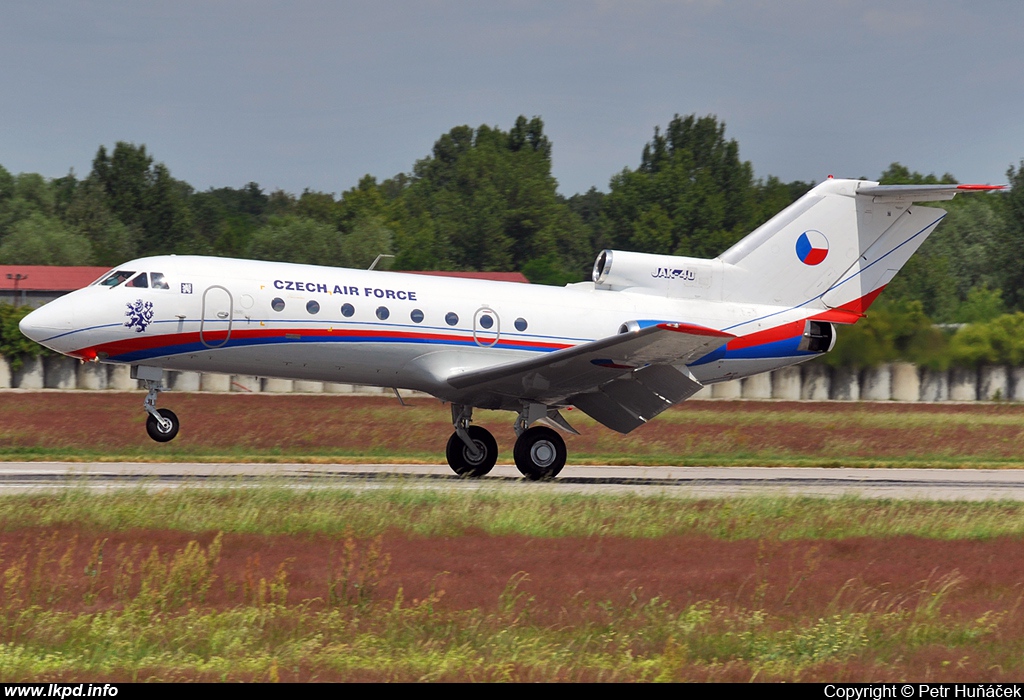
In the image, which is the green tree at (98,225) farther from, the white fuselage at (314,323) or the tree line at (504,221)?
the white fuselage at (314,323)

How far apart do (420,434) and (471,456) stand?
826 centimetres

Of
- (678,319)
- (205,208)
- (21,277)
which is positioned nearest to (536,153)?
(205,208)

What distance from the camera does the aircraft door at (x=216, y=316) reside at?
783 inches

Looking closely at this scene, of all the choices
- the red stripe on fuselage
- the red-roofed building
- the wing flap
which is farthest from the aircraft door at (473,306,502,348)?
the red-roofed building

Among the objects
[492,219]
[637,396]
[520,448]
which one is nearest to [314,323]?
[520,448]

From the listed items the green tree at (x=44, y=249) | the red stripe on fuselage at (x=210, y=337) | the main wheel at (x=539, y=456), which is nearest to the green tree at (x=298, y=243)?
the green tree at (x=44, y=249)

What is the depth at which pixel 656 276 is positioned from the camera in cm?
2266

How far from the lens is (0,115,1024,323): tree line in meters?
81.3

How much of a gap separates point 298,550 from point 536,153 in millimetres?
113293

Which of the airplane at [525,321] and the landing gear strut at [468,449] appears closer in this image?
the airplane at [525,321]

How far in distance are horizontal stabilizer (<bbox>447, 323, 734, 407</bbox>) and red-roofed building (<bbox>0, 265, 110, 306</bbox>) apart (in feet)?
157

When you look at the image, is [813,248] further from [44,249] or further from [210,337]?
[44,249]

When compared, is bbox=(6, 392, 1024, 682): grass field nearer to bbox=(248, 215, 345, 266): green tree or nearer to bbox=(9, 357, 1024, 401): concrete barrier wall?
bbox=(9, 357, 1024, 401): concrete barrier wall

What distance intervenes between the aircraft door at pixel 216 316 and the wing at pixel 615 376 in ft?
13.6
